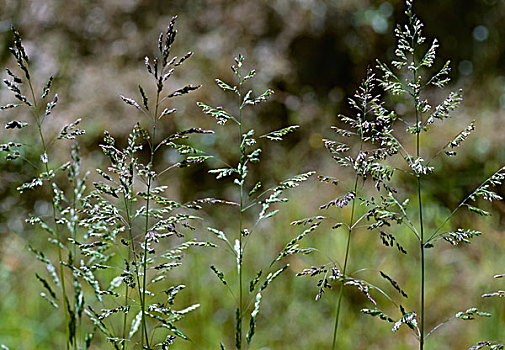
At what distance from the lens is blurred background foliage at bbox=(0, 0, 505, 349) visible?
2.78 metres

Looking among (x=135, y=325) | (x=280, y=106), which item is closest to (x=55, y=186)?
(x=135, y=325)

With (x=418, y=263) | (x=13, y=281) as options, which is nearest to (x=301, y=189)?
(x=418, y=263)

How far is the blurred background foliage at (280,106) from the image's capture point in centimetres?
278

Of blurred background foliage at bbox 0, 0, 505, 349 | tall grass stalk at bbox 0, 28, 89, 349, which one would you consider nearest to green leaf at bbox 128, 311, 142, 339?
tall grass stalk at bbox 0, 28, 89, 349

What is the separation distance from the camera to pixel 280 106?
4391 millimetres

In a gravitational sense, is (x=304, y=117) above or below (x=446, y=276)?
above

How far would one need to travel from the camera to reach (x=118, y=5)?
5098 mm

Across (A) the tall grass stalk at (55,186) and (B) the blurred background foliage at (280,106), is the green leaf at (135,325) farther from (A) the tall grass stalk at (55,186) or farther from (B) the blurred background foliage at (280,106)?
(B) the blurred background foliage at (280,106)

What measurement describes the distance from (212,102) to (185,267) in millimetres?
1738

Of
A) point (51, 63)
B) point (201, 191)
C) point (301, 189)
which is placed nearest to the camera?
point (301, 189)

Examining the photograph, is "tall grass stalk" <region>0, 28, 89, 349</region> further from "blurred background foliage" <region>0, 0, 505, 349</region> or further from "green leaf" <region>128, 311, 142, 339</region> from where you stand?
"blurred background foliage" <region>0, 0, 505, 349</region>

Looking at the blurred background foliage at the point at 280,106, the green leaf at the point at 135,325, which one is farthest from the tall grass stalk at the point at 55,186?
the blurred background foliage at the point at 280,106

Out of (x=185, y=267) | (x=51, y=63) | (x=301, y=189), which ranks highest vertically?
(x=51, y=63)

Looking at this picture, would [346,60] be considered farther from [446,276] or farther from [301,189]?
[446,276]
